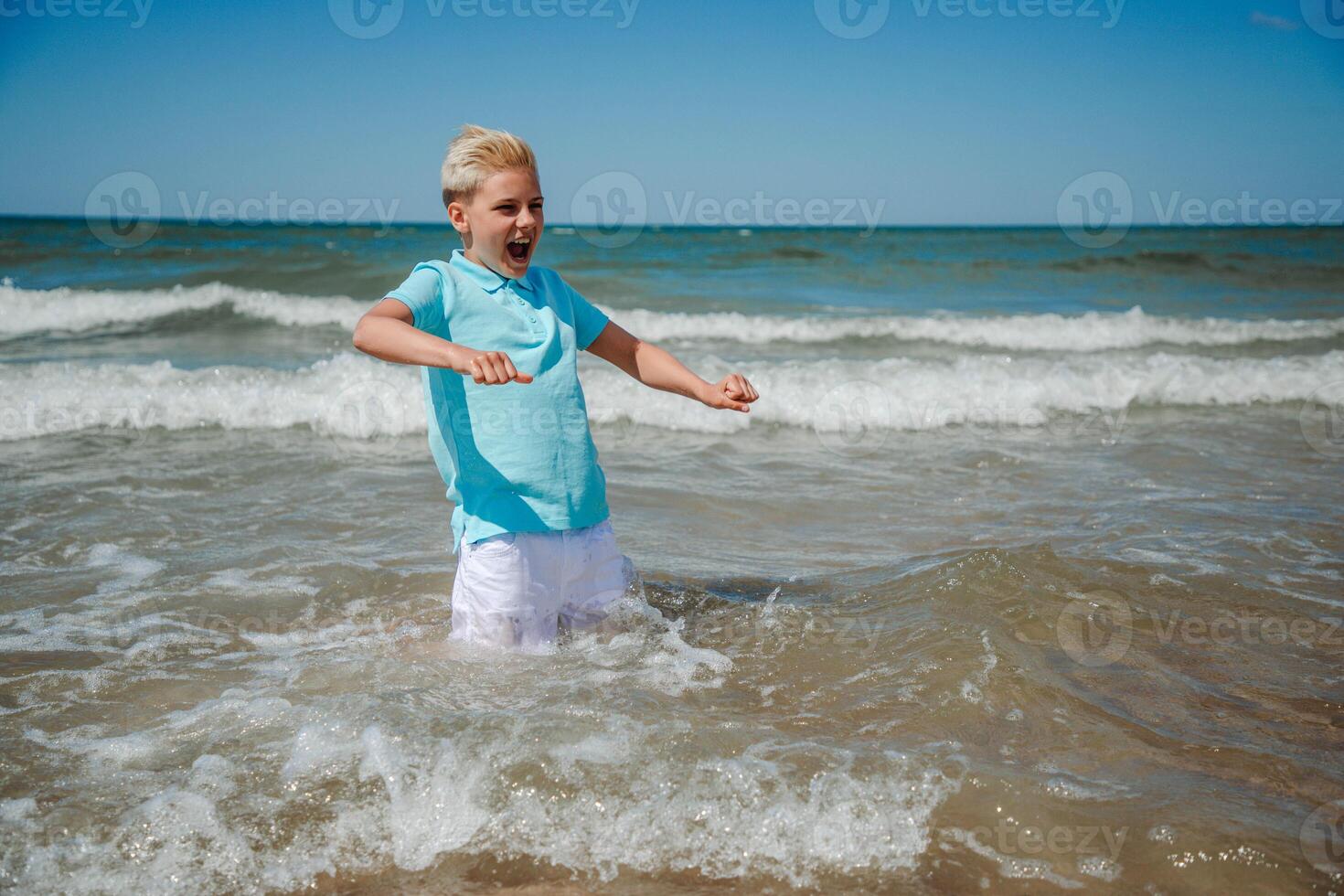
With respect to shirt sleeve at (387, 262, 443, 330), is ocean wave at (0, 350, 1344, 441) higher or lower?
lower

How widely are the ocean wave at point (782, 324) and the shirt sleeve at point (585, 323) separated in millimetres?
11022

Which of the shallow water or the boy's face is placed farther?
the boy's face

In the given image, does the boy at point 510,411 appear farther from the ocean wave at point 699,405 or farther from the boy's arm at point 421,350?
the ocean wave at point 699,405

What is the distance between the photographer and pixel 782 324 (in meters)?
14.9

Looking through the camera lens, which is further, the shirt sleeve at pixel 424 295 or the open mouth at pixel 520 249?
the open mouth at pixel 520 249

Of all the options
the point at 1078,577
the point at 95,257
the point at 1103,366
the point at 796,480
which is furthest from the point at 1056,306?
the point at 95,257

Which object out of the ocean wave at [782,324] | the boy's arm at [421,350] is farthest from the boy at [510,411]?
the ocean wave at [782,324]

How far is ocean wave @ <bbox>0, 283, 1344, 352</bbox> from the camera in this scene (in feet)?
47.0

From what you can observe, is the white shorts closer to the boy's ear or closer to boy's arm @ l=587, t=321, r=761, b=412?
boy's arm @ l=587, t=321, r=761, b=412

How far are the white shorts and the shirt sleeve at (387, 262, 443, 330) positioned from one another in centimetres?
69

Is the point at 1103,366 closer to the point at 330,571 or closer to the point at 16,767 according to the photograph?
the point at 330,571

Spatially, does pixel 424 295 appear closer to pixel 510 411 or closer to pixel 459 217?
pixel 459 217

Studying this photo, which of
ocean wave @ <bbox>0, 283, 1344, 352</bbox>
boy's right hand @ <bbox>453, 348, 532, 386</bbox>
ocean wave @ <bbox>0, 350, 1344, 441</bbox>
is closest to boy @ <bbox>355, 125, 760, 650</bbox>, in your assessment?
boy's right hand @ <bbox>453, 348, 532, 386</bbox>

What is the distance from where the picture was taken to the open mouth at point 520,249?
2.97 m
